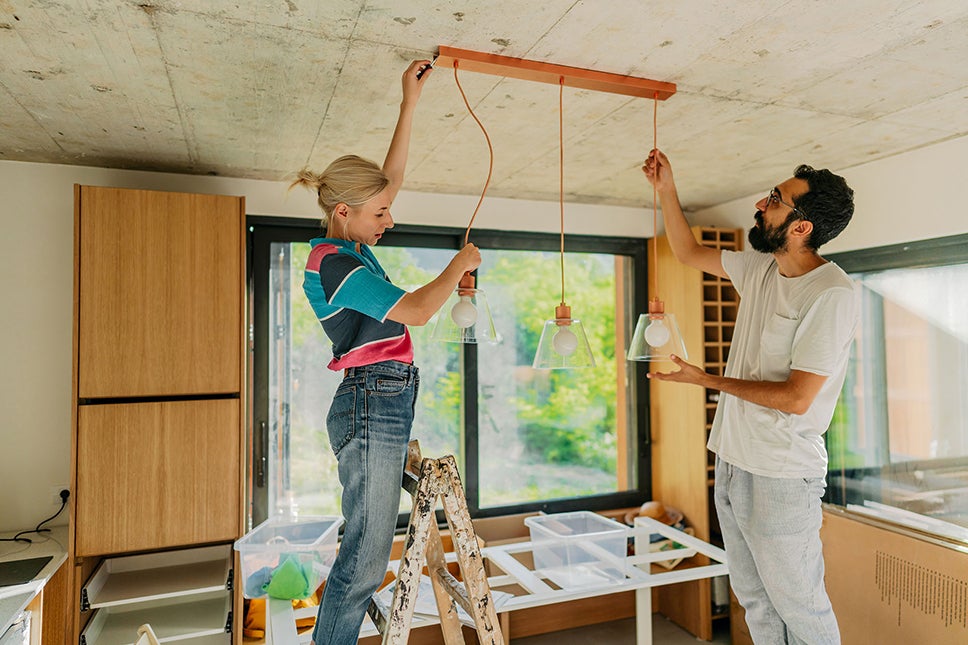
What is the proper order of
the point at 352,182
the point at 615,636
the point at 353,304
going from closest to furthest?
the point at 353,304
the point at 352,182
the point at 615,636

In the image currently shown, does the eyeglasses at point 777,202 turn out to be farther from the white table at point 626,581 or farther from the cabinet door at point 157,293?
the cabinet door at point 157,293

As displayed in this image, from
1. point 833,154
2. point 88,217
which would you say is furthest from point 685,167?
point 88,217

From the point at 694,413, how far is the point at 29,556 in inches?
129

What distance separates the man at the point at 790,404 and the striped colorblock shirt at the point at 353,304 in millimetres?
867

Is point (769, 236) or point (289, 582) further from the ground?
point (769, 236)

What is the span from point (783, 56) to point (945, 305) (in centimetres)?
162

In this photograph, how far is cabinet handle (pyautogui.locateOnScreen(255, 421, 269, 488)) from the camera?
3.25 metres

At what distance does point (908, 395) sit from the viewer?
3018 mm

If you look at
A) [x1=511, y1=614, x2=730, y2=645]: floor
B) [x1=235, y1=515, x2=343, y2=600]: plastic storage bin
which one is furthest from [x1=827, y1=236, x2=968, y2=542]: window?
[x1=235, y1=515, x2=343, y2=600]: plastic storage bin

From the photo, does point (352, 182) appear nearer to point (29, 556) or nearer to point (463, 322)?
point (463, 322)

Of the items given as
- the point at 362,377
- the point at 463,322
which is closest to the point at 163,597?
the point at 362,377

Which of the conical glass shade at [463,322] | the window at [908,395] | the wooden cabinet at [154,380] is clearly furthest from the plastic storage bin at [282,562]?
the window at [908,395]

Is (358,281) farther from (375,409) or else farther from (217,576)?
(217,576)

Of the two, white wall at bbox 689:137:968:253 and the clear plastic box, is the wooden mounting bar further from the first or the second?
the clear plastic box
